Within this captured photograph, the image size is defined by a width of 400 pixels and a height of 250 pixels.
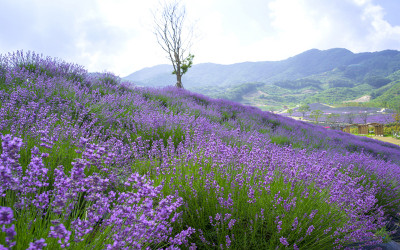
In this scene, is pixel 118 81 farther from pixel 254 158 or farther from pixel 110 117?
pixel 254 158

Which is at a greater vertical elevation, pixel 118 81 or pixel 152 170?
pixel 118 81

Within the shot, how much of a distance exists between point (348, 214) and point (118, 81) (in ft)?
27.0

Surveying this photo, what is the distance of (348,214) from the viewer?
2.35 meters

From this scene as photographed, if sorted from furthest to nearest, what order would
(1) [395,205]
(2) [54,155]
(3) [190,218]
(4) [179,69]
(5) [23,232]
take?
1. (4) [179,69]
2. (1) [395,205]
3. (2) [54,155]
4. (3) [190,218]
5. (5) [23,232]

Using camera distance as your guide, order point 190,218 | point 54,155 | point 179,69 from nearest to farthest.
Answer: point 190,218, point 54,155, point 179,69

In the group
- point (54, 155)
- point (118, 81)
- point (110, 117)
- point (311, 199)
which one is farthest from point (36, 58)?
point (311, 199)

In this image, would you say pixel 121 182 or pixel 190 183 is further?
pixel 121 182

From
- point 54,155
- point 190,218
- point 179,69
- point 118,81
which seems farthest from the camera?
point 179,69

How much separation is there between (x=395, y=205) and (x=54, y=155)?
5.48 meters

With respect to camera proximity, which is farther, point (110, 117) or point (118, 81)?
point (118, 81)

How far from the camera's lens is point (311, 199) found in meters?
2.40

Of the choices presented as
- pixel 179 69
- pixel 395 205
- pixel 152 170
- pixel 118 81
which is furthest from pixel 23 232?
pixel 179 69

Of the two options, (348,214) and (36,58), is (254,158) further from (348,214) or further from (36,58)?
(36,58)

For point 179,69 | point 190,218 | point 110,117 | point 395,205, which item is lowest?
point 395,205
